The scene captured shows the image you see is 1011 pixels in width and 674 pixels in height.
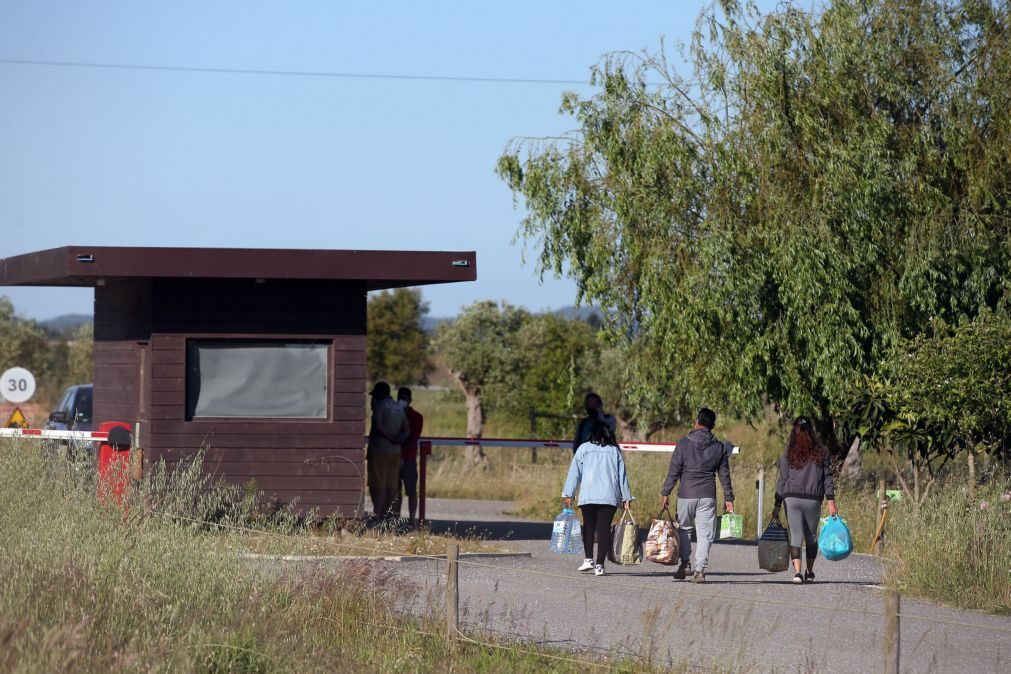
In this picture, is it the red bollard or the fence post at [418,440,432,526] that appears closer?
the red bollard

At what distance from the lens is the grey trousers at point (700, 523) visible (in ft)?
47.0

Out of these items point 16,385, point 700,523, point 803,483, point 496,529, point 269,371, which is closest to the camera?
point 700,523

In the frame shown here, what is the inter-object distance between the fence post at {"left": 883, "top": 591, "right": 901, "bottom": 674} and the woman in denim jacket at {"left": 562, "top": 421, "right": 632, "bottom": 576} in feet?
22.4

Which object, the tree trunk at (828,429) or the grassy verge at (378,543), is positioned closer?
the grassy verge at (378,543)

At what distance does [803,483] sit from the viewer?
1445 centimetres

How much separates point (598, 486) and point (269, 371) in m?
A: 4.30

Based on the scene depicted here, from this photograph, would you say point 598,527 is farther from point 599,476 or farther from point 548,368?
point 548,368

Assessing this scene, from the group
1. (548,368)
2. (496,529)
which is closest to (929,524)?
(496,529)

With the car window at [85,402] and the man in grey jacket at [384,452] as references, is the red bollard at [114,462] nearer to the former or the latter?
the man in grey jacket at [384,452]

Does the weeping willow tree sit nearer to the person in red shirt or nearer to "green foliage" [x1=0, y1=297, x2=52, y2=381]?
the person in red shirt

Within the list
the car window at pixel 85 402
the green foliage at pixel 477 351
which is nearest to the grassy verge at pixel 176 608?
the car window at pixel 85 402

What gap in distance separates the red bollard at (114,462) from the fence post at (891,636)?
6.78m

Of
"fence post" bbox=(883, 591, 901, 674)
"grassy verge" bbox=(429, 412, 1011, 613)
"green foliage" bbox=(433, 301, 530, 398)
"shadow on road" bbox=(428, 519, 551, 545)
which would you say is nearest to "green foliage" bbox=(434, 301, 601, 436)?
"green foliage" bbox=(433, 301, 530, 398)

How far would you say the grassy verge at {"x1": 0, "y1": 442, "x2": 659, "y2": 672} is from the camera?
26.6 ft
